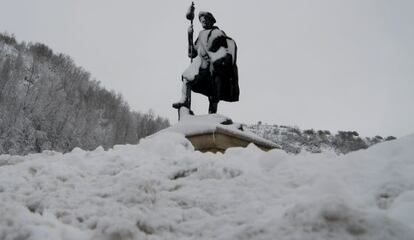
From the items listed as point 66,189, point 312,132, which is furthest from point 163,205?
point 312,132

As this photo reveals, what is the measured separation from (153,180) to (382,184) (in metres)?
1.32

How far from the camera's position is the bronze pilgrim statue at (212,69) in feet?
19.1

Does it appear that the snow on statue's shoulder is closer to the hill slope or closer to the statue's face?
the statue's face

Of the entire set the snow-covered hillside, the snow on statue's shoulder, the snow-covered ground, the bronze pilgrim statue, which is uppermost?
the snow-covered hillside

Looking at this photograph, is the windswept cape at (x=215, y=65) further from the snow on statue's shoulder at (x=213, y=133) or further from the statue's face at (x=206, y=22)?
the snow on statue's shoulder at (x=213, y=133)

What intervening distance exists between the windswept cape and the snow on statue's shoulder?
0.56 metres

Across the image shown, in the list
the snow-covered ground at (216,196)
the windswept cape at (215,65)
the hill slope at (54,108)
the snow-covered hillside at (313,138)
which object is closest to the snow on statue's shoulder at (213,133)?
the windswept cape at (215,65)

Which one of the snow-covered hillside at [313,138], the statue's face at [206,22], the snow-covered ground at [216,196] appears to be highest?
the snow-covered hillside at [313,138]

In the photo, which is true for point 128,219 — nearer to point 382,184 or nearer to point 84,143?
point 382,184

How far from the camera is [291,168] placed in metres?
2.70

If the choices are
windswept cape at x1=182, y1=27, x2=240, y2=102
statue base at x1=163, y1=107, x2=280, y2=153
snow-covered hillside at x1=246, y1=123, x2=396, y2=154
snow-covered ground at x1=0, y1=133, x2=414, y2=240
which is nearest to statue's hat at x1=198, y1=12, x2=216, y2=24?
windswept cape at x1=182, y1=27, x2=240, y2=102

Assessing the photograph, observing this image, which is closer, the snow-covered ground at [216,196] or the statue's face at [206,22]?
the snow-covered ground at [216,196]

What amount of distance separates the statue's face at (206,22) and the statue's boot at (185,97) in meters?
0.86

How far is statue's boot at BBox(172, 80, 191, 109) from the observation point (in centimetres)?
596
